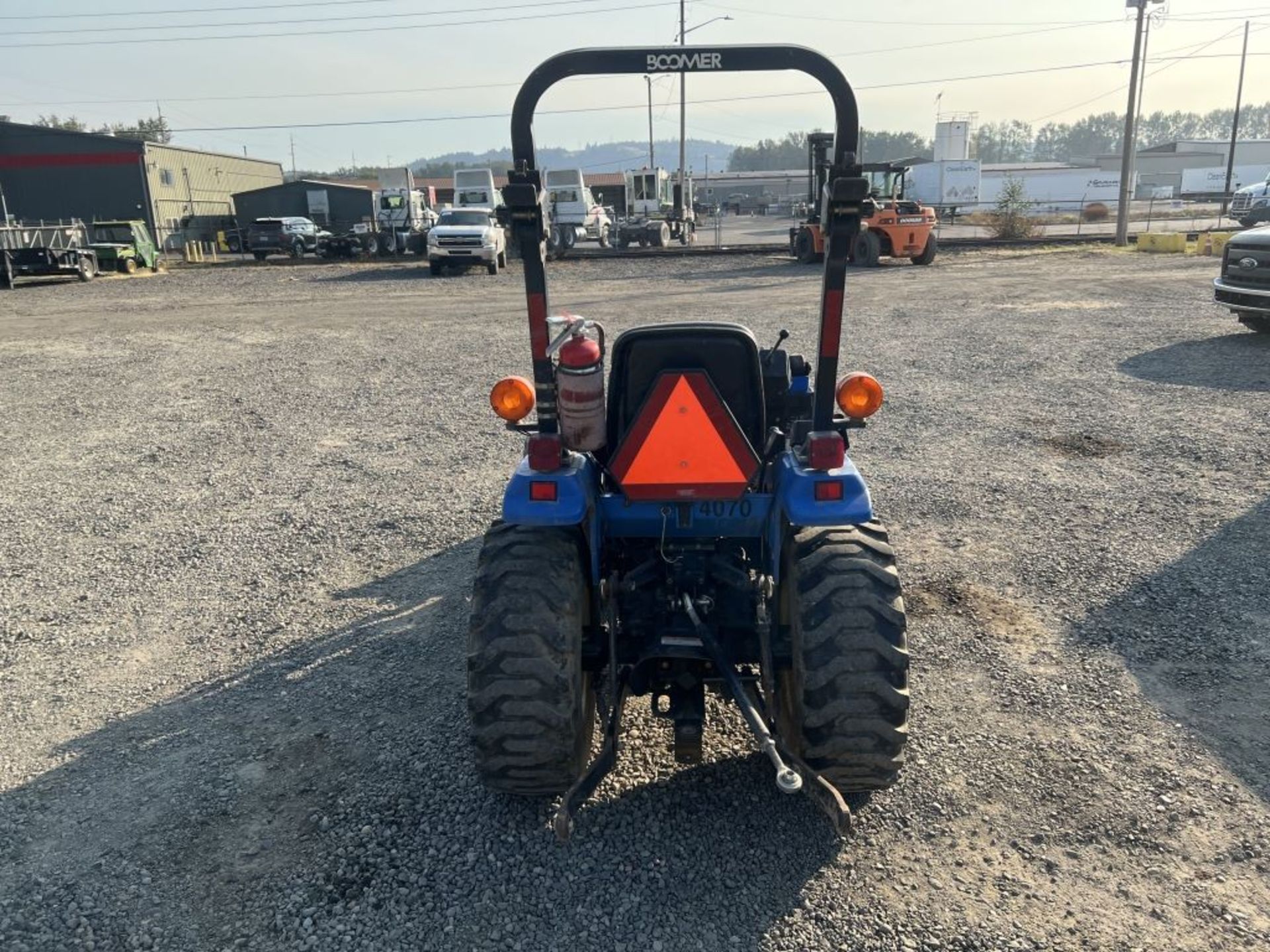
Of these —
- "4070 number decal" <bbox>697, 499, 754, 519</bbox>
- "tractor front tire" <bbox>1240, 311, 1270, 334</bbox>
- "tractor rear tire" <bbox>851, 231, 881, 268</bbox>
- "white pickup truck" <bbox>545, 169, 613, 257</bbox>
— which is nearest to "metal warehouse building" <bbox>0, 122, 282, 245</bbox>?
"white pickup truck" <bbox>545, 169, 613, 257</bbox>

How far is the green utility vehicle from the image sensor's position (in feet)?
96.4

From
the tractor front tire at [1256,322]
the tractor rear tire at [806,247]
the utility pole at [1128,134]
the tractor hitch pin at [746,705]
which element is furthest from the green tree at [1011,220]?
the tractor hitch pin at [746,705]

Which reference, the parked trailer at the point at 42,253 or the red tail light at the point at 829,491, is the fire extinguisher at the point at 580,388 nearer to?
the red tail light at the point at 829,491

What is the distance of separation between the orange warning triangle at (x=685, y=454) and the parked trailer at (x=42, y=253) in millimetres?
28294

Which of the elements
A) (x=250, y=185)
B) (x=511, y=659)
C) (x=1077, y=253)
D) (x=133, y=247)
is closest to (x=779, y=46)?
(x=511, y=659)

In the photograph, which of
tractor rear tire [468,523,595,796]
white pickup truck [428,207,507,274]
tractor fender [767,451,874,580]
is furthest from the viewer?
white pickup truck [428,207,507,274]

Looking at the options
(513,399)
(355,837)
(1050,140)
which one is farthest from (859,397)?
(1050,140)

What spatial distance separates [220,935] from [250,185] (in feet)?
198

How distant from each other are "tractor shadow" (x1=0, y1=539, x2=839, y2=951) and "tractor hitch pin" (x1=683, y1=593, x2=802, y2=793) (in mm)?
429

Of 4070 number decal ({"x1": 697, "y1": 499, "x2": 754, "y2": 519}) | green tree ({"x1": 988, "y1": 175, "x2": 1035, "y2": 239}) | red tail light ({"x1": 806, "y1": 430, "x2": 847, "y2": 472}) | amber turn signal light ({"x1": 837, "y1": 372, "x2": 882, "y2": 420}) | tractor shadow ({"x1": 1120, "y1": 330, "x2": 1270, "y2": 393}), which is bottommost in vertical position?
tractor shadow ({"x1": 1120, "y1": 330, "x2": 1270, "y2": 393})

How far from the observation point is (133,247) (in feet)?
98.5

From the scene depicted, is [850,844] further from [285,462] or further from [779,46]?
[285,462]

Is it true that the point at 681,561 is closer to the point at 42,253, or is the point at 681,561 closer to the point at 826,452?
the point at 826,452

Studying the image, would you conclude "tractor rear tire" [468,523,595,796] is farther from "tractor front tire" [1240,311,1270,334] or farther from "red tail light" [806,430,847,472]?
"tractor front tire" [1240,311,1270,334]
